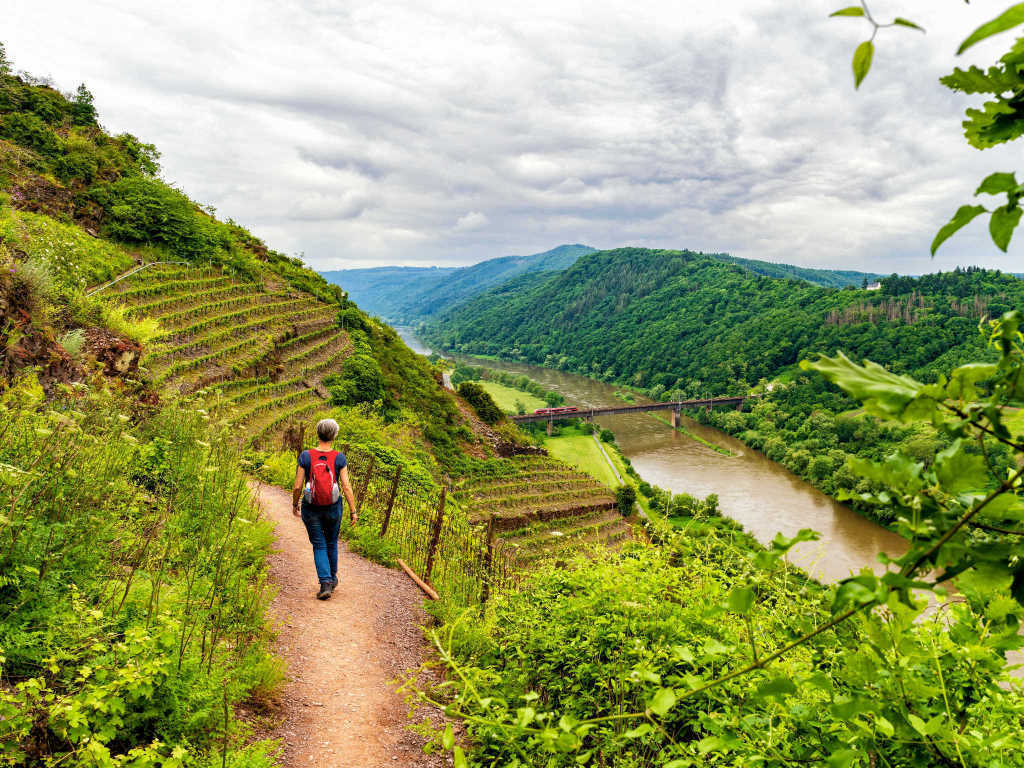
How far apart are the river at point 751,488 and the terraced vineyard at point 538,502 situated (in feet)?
30.2

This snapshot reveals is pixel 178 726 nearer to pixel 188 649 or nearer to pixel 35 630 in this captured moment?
pixel 188 649

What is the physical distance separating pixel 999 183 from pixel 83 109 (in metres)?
37.4

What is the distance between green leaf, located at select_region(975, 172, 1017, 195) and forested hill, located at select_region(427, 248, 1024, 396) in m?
61.3

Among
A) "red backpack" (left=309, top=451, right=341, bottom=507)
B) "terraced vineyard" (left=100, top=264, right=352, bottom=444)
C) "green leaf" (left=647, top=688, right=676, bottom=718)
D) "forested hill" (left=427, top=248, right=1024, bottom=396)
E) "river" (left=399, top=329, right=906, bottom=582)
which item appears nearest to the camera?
"green leaf" (left=647, top=688, right=676, bottom=718)

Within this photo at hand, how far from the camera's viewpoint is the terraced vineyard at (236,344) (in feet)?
48.8

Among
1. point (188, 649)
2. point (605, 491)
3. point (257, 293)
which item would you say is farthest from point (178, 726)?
point (605, 491)

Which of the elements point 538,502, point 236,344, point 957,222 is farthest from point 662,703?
point 538,502

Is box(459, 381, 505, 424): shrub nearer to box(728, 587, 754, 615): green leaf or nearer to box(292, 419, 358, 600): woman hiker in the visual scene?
box(292, 419, 358, 600): woman hiker

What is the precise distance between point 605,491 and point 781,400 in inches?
1790

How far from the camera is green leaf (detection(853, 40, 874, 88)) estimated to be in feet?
2.43

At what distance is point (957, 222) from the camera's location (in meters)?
0.82

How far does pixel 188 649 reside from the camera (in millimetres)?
3189

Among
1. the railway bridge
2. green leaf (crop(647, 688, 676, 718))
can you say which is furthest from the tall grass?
the railway bridge

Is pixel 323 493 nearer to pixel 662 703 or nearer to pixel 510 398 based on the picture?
pixel 662 703
